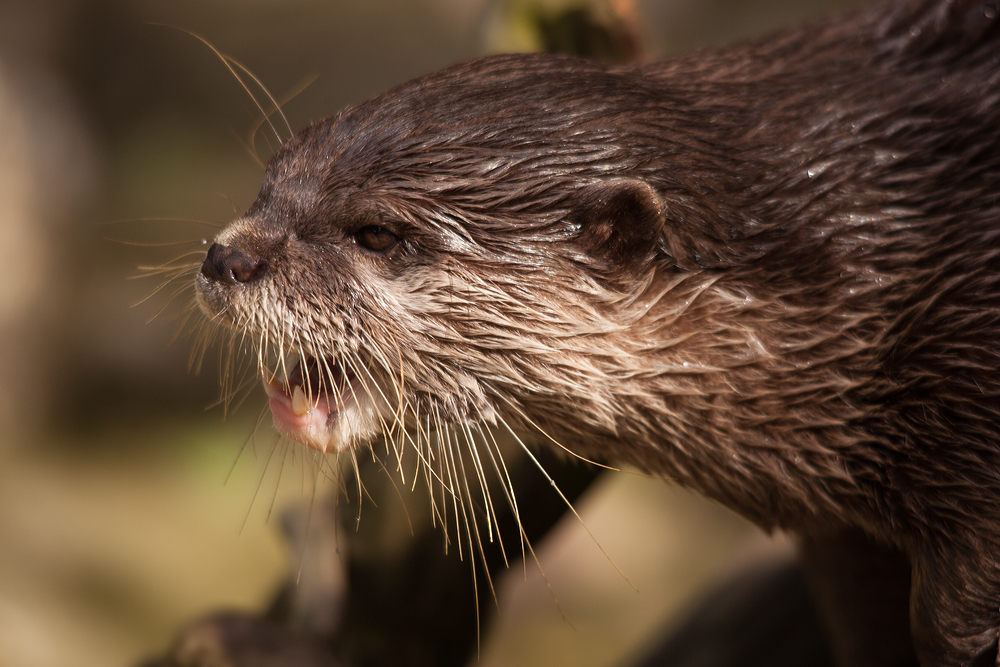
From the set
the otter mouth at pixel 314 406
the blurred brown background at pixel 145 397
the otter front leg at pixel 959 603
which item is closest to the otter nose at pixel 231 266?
the otter mouth at pixel 314 406

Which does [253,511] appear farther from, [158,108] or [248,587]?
[158,108]

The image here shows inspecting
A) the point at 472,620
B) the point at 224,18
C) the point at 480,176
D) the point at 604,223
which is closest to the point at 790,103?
the point at 604,223

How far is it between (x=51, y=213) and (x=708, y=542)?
12.0 ft

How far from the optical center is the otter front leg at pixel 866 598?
212 cm

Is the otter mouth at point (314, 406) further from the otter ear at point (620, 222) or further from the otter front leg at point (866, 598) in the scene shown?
the otter front leg at point (866, 598)

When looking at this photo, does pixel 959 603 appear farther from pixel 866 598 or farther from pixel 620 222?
pixel 620 222

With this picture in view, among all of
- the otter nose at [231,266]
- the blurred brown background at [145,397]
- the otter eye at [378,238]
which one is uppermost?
the blurred brown background at [145,397]

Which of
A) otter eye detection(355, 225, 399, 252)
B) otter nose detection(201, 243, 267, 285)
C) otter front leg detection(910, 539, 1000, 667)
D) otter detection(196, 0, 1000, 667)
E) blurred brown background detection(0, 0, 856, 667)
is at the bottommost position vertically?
otter front leg detection(910, 539, 1000, 667)

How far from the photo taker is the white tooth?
1.69m

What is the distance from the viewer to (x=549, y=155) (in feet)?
5.26

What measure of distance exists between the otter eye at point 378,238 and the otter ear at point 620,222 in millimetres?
337

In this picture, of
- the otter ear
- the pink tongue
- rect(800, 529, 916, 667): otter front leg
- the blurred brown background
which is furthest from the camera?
the blurred brown background

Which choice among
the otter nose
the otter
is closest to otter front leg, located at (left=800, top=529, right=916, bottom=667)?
the otter

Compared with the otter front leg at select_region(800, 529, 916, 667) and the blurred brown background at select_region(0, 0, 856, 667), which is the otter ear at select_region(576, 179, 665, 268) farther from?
the blurred brown background at select_region(0, 0, 856, 667)
